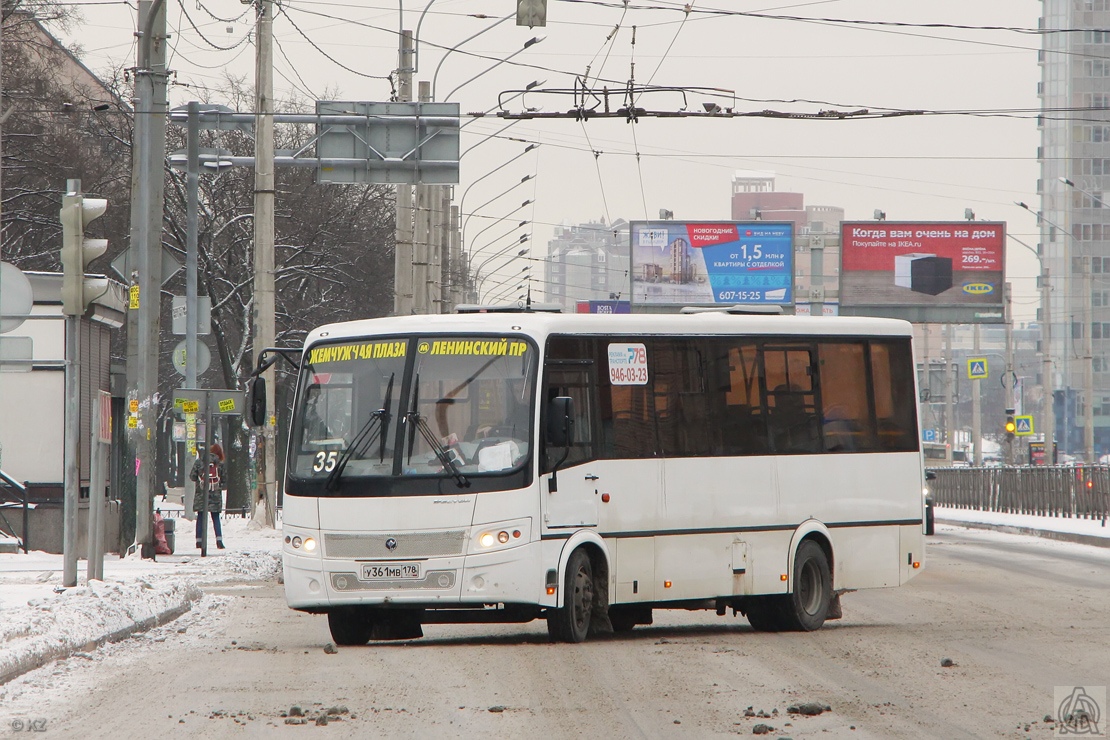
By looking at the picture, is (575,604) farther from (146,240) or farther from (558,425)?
(146,240)

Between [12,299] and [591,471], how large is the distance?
4682mm

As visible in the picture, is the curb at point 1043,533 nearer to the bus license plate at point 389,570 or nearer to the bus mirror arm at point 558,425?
the bus mirror arm at point 558,425

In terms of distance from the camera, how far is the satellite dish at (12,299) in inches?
547

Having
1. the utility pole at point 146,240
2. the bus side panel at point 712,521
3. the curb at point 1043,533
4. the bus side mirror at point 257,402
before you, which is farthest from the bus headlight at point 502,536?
the curb at point 1043,533

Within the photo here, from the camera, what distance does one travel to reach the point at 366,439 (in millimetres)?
13781

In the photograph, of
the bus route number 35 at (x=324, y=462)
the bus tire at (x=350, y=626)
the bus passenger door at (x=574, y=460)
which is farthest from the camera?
the bus tire at (x=350, y=626)

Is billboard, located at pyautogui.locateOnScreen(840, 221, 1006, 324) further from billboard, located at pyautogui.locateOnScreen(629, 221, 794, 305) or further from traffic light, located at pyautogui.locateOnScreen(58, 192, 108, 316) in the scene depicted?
traffic light, located at pyautogui.locateOnScreen(58, 192, 108, 316)

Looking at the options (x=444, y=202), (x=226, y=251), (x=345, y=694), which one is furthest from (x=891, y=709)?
(x=444, y=202)

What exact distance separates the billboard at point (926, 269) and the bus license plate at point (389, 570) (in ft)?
166

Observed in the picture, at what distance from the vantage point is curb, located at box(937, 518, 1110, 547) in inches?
1258

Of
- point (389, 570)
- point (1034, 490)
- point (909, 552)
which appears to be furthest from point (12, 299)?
point (1034, 490)

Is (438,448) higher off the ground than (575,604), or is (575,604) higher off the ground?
(438,448)

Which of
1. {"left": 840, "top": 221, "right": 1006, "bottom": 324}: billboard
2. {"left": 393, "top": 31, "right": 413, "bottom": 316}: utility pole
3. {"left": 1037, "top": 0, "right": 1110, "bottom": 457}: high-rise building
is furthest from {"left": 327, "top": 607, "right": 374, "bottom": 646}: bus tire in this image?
{"left": 1037, "top": 0, "right": 1110, "bottom": 457}: high-rise building

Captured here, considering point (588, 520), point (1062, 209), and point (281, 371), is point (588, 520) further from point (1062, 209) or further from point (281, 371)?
point (1062, 209)
